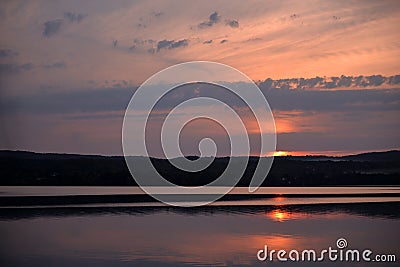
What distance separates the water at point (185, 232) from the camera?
34.7 ft

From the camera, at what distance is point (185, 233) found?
41.0 ft

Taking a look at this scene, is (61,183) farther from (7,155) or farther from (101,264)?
(101,264)

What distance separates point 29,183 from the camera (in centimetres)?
1922

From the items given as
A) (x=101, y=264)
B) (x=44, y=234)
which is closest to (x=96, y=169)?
(x=44, y=234)

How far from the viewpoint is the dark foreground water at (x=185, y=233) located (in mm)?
10539

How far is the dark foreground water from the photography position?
10539 millimetres

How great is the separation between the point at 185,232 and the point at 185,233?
0.13 metres

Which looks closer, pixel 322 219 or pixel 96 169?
pixel 322 219

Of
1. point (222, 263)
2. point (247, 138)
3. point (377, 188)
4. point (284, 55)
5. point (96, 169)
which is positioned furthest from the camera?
point (377, 188)

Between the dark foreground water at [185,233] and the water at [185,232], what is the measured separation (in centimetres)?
2

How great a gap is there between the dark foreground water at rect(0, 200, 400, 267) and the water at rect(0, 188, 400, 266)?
2 cm

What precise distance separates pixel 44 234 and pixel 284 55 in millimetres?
5366

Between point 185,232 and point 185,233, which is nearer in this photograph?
point 185,233

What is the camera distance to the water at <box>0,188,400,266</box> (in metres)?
10.6
